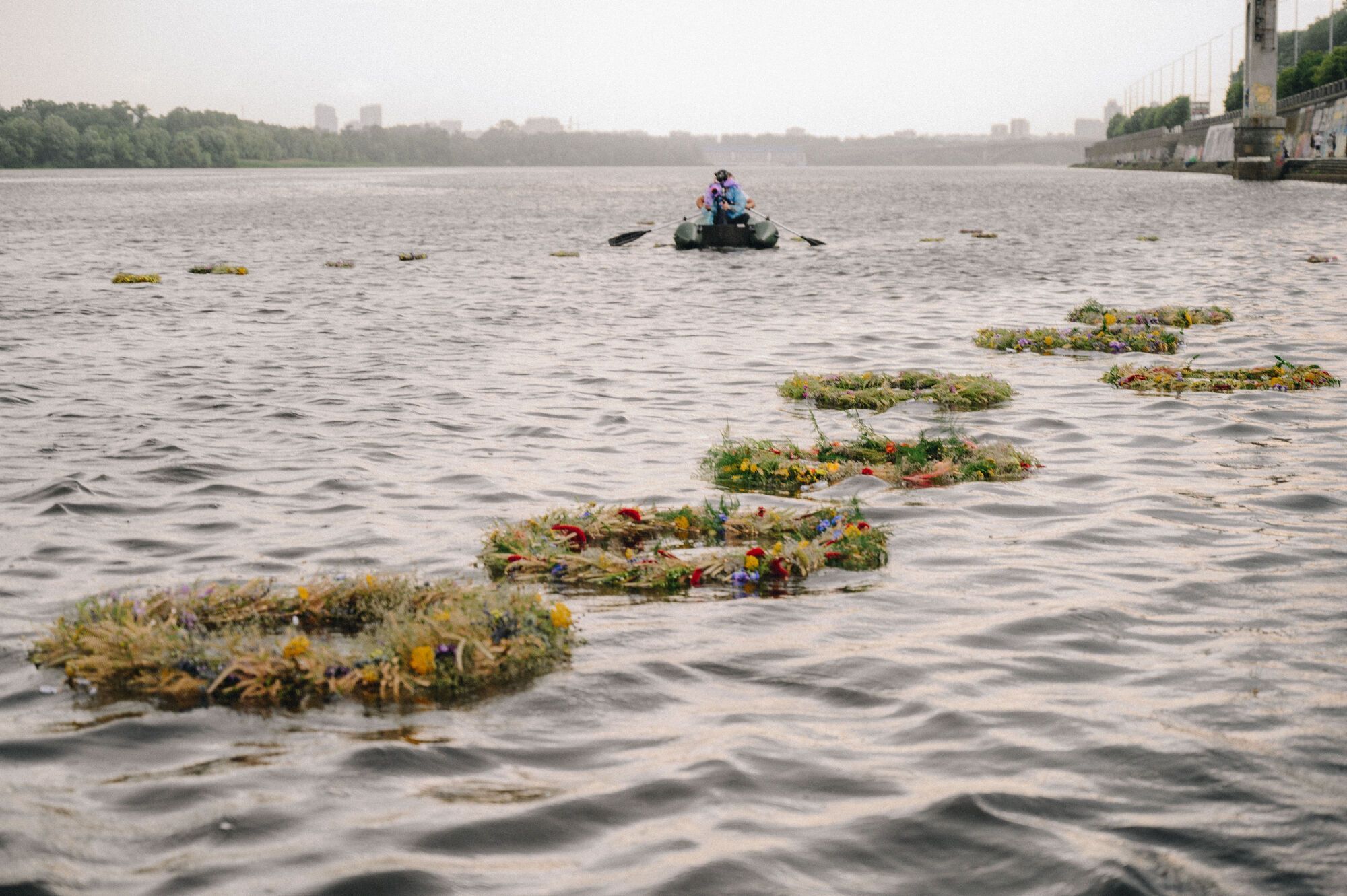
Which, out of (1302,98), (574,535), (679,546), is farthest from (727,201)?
(1302,98)

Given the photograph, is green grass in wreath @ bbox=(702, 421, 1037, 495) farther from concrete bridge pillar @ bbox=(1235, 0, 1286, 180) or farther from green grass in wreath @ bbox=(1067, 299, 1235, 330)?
concrete bridge pillar @ bbox=(1235, 0, 1286, 180)

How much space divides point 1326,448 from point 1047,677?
Answer: 677cm

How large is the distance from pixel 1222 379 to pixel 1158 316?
6.58 metres

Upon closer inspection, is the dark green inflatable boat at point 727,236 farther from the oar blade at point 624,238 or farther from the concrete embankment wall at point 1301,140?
the concrete embankment wall at point 1301,140

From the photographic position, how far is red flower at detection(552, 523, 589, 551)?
8.95 m

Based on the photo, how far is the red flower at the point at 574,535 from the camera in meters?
8.95

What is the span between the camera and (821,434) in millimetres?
12070

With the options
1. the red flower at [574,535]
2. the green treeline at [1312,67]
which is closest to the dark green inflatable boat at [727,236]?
the red flower at [574,535]

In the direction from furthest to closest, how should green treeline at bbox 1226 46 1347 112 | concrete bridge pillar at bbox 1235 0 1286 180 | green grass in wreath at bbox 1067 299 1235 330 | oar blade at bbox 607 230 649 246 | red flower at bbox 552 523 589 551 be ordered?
green treeline at bbox 1226 46 1347 112
concrete bridge pillar at bbox 1235 0 1286 180
oar blade at bbox 607 230 649 246
green grass in wreath at bbox 1067 299 1235 330
red flower at bbox 552 523 589 551

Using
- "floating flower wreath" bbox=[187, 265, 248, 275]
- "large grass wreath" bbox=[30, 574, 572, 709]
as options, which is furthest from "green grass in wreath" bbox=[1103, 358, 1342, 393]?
"floating flower wreath" bbox=[187, 265, 248, 275]

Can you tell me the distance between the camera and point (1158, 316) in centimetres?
2159

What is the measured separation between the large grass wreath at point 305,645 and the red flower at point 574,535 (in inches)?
55.7

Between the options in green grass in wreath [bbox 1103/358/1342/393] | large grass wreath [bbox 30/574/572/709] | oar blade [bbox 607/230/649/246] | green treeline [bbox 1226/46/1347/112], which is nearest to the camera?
large grass wreath [bbox 30/574/572/709]

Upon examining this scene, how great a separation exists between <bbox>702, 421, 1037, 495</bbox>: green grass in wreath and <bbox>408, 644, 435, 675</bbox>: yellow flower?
4781mm
